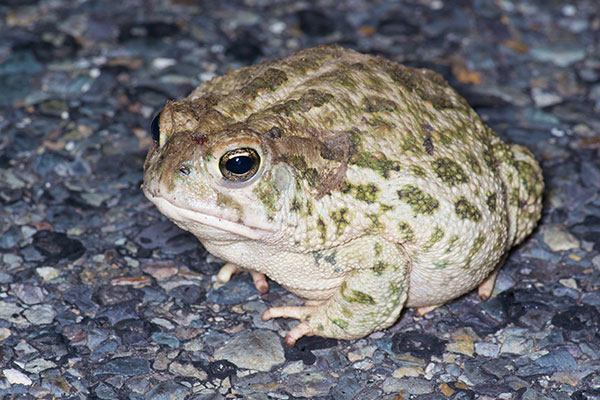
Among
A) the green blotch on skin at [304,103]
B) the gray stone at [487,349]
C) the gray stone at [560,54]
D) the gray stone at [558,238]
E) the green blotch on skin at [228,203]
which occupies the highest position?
the green blotch on skin at [304,103]

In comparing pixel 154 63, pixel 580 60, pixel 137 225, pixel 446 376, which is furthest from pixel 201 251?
pixel 580 60

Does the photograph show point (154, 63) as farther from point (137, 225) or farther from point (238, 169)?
point (238, 169)

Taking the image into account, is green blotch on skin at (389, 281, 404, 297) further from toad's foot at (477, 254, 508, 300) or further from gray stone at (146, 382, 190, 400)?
gray stone at (146, 382, 190, 400)

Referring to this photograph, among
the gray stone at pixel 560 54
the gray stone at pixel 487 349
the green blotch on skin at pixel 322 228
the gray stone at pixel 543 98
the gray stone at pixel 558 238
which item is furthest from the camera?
the gray stone at pixel 560 54

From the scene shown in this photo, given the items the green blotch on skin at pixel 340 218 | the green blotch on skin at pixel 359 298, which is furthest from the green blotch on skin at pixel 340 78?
the green blotch on skin at pixel 359 298

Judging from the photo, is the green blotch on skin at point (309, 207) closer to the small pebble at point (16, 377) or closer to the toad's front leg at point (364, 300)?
the toad's front leg at point (364, 300)

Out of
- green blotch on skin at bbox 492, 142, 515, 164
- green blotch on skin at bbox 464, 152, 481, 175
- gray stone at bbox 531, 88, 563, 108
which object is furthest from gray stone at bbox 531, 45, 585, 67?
green blotch on skin at bbox 464, 152, 481, 175
